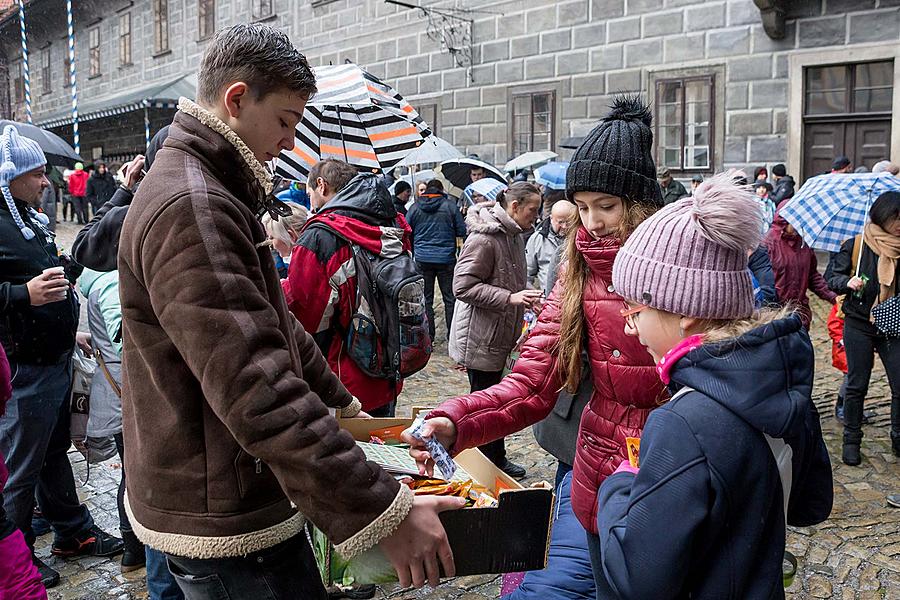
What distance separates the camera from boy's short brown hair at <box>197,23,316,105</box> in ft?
6.07

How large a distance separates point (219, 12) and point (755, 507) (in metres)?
26.0

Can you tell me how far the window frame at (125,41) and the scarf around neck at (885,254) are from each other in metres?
29.4

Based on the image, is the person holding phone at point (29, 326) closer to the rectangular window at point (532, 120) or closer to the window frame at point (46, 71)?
the rectangular window at point (532, 120)

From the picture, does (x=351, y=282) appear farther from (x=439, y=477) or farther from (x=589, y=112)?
(x=589, y=112)

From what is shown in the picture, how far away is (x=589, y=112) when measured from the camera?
15281 millimetres

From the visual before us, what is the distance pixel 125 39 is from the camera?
98.6 feet

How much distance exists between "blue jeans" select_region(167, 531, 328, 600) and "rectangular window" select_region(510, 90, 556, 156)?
1467cm

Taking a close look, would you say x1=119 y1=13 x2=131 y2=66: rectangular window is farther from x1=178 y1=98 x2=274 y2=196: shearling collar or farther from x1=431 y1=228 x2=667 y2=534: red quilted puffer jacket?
x1=178 y1=98 x2=274 y2=196: shearling collar

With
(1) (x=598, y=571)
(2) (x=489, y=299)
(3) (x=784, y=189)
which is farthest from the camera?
(3) (x=784, y=189)

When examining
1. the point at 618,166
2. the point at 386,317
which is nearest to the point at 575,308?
the point at 618,166

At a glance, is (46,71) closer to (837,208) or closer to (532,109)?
(532,109)

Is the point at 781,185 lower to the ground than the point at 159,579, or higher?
higher

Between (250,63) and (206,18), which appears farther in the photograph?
(206,18)

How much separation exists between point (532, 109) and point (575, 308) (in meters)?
14.2
